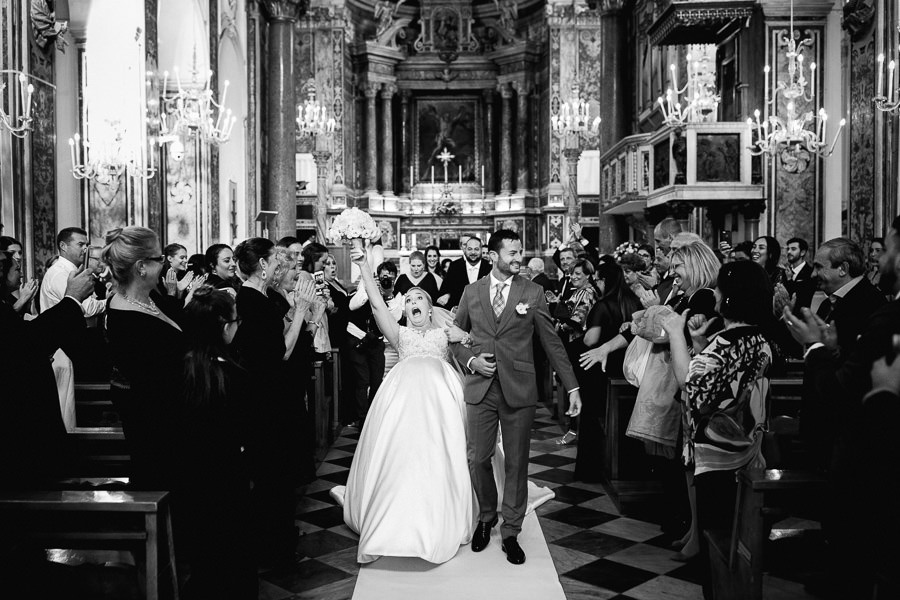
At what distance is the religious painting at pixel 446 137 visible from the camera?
27969 millimetres

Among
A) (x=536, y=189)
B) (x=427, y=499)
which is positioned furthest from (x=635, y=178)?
(x=536, y=189)

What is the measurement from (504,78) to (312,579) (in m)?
24.1

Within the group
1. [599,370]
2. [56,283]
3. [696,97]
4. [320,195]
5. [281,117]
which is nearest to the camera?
[56,283]

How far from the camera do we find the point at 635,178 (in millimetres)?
13281

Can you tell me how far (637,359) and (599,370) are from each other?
4.29 ft

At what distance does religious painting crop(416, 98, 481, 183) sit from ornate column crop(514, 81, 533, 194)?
184 centimetres

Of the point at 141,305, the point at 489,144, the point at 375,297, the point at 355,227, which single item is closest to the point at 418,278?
the point at 355,227

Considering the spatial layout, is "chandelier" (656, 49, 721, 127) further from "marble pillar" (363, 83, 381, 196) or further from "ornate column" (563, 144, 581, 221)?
"marble pillar" (363, 83, 381, 196)

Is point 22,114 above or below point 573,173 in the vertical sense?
below

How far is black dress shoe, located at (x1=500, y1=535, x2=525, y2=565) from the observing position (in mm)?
4758

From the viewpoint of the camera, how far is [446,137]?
91.9 ft

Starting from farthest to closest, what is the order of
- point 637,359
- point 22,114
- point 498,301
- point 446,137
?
point 446,137 → point 22,114 → point 637,359 → point 498,301

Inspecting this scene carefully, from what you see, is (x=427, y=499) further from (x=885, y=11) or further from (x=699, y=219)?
(x=699, y=219)

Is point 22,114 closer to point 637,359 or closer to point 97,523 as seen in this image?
point 97,523
